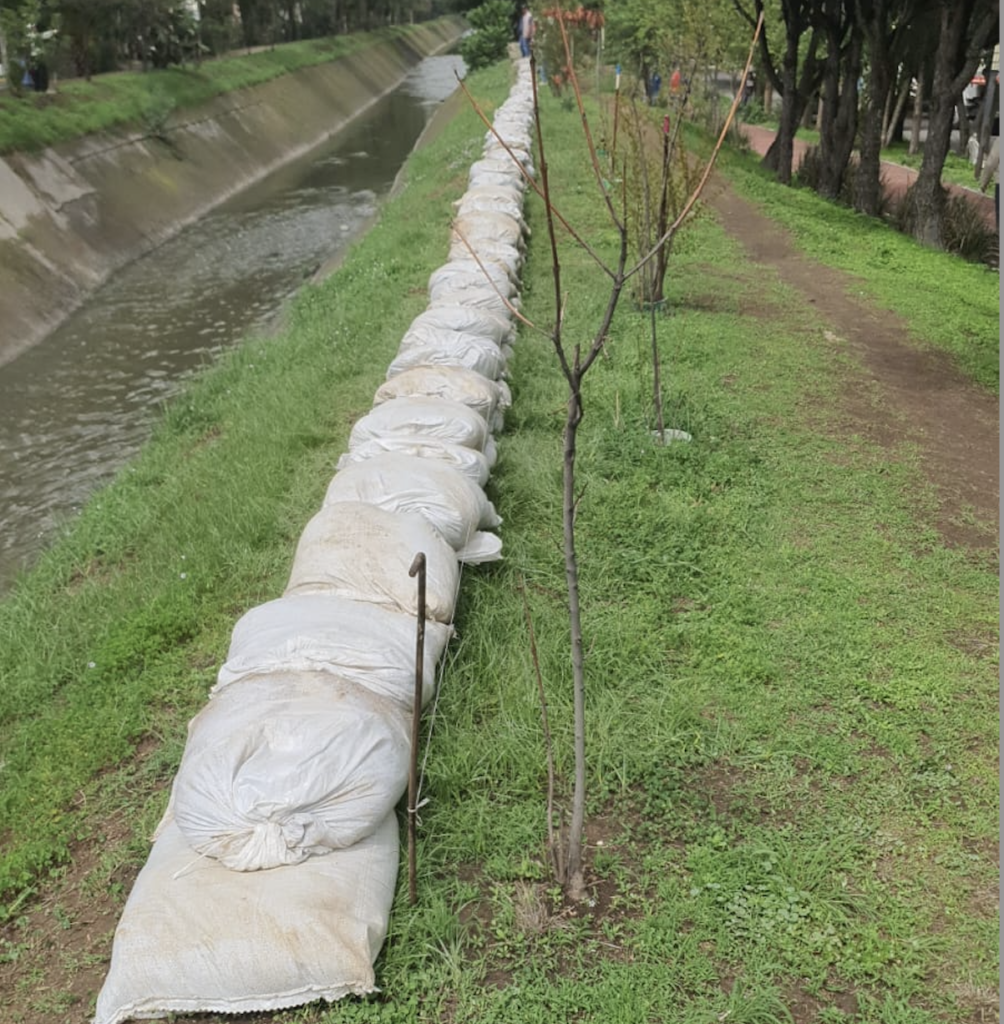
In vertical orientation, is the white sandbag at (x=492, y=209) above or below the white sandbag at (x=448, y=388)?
above

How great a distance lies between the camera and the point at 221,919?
2232 millimetres

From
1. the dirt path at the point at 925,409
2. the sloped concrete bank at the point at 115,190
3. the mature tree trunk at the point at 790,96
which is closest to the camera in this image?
the dirt path at the point at 925,409

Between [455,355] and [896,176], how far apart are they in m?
12.3

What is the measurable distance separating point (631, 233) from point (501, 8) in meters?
23.8

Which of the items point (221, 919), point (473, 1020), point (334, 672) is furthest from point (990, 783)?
point (221, 919)

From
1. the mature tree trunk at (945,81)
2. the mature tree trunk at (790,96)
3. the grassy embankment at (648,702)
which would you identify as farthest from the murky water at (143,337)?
the mature tree trunk at (945,81)

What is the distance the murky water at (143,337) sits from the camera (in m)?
6.66

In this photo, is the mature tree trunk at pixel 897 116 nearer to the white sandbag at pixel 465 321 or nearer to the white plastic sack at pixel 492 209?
the white plastic sack at pixel 492 209

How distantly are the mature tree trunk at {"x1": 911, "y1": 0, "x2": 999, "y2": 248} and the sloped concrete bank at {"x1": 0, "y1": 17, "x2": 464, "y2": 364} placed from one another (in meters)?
9.59

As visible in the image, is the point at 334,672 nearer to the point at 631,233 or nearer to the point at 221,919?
the point at 221,919

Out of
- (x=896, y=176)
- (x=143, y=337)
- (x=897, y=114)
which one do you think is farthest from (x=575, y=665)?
(x=897, y=114)

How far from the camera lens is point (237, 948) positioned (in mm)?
2203

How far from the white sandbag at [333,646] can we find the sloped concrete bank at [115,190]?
24.2 feet

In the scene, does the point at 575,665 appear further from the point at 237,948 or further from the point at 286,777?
the point at 237,948
